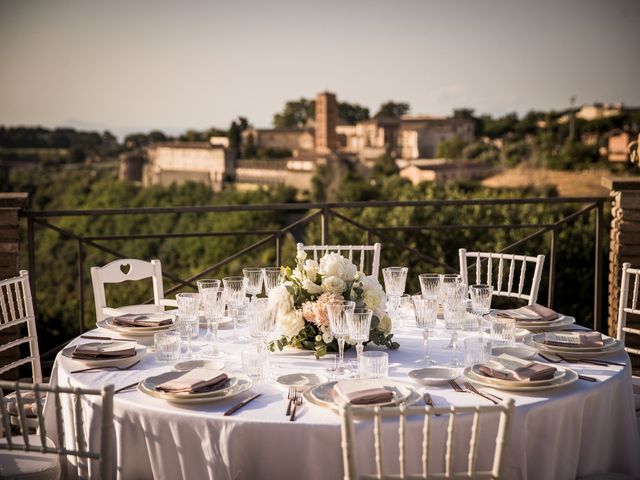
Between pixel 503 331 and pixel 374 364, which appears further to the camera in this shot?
pixel 503 331

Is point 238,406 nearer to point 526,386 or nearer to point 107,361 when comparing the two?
point 107,361

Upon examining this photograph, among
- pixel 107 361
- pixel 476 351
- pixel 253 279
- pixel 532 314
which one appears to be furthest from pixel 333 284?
pixel 532 314

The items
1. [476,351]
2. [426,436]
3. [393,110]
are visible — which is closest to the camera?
[426,436]

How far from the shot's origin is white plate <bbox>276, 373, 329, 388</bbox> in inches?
81.8

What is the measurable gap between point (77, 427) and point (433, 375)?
Answer: 1.02 meters

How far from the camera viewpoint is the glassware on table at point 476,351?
219 centimetres

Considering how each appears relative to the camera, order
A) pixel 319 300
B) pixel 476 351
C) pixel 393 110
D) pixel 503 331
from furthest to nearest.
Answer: pixel 393 110 → pixel 503 331 → pixel 319 300 → pixel 476 351

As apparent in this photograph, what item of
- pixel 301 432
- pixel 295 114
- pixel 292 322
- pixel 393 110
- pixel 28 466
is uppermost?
pixel 295 114

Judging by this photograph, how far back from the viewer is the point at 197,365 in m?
2.25

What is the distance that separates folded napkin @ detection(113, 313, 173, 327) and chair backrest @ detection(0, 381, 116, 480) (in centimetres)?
48

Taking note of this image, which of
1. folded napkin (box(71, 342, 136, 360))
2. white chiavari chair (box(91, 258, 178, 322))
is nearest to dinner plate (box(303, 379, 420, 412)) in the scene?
folded napkin (box(71, 342, 136, 360))

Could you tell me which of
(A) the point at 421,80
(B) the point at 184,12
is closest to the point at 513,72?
(A) the point at 421,80

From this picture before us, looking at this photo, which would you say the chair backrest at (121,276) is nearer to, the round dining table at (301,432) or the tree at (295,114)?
the round dining table at (301,432)

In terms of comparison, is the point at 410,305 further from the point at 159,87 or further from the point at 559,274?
the point at 159,87
